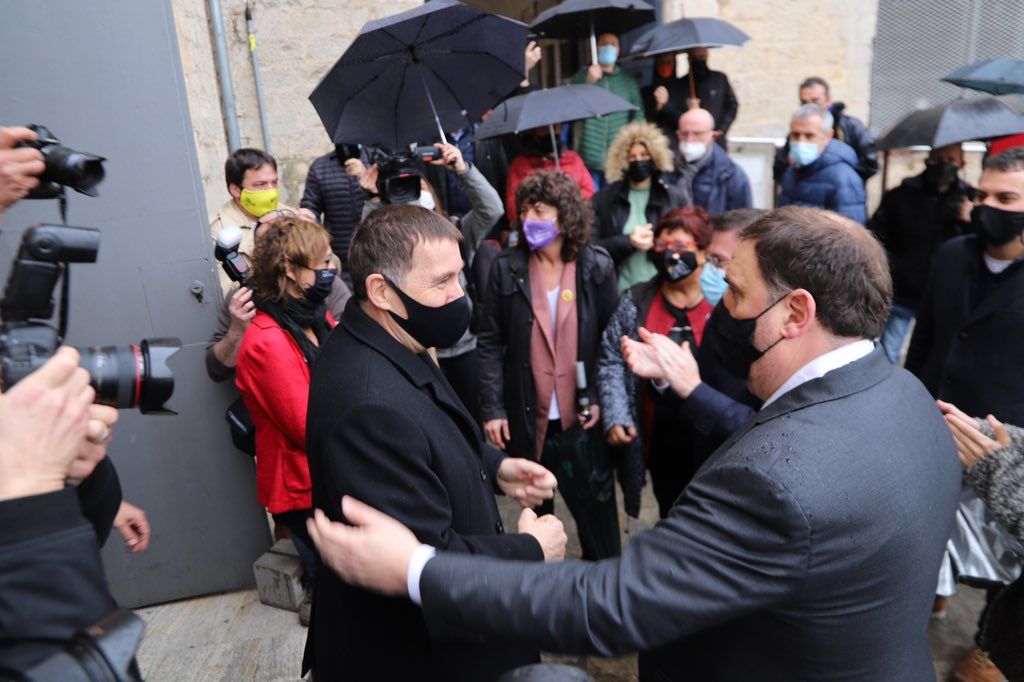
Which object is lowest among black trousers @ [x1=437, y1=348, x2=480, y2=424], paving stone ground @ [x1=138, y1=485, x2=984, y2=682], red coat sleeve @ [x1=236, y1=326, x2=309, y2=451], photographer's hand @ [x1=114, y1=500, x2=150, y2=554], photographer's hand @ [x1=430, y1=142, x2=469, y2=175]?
paving stone ground @ [x1=138, y1=485, x2=984, y2=682]

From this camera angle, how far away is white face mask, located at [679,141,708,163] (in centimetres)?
492

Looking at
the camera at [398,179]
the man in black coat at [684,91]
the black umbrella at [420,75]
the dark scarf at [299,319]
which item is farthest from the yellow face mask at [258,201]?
the man in black coat at [684,91]

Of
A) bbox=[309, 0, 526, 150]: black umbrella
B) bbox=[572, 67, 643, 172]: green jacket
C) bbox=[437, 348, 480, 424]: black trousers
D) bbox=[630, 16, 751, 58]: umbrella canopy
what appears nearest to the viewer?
bbox=[309, 0, 526, 150]: black umbrella

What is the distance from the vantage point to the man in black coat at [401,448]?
1.74 meters

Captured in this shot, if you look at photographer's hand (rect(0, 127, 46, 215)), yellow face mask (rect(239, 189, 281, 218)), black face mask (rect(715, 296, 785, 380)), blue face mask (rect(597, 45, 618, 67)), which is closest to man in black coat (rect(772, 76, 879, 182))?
blue face mask (rect(597, 45, 618, 67))

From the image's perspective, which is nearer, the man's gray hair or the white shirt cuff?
the white shirt cuff

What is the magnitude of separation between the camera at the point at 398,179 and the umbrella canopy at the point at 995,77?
4.51m

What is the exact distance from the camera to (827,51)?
7.89 meters

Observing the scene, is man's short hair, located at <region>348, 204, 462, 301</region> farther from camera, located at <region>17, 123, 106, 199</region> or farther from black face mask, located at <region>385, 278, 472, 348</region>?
camera, located at <region>17, 123, 106, 199</region>

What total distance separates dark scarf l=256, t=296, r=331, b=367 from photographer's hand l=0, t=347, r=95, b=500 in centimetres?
177

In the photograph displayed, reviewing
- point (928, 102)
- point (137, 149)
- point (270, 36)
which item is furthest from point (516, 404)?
point (928, 102)

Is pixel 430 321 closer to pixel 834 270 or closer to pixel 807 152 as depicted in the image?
pixel 834 270

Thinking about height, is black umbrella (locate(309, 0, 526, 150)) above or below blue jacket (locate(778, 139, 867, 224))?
above

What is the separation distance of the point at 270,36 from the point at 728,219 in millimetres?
5051
